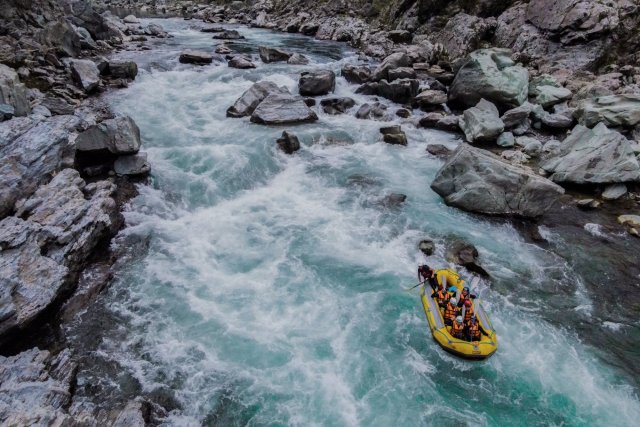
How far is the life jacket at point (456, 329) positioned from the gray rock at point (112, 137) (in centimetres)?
1136

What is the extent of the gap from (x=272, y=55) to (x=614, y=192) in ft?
71.3

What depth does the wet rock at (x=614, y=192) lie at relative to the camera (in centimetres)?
1453

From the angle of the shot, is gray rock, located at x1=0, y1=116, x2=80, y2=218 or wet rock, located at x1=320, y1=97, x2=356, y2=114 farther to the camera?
wet rock, located at x1=320, y1=97, x2=356, y2=114

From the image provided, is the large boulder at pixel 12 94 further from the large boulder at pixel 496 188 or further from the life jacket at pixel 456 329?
the large boulder at pixel 496 188

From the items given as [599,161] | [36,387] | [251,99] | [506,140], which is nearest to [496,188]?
[599,161]

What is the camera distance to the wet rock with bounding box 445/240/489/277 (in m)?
11.3

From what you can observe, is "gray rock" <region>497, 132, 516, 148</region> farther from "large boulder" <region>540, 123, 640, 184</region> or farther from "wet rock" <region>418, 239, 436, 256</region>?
"wet rock" <region>418, 239, 436, 256</region>

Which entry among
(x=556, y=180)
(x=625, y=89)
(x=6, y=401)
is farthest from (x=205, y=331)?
(x=625, y=89)

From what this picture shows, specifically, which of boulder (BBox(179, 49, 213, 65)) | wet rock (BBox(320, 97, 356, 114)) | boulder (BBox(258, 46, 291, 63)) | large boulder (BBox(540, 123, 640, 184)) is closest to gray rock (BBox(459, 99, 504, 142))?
large boulder (BBox(540, 123, 640, 184))

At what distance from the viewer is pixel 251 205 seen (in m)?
13.9

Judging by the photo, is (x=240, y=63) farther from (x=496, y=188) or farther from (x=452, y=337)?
(x=452, y=337)

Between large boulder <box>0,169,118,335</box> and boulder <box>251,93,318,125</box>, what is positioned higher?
large boulder <box>0,169,118,335</box>

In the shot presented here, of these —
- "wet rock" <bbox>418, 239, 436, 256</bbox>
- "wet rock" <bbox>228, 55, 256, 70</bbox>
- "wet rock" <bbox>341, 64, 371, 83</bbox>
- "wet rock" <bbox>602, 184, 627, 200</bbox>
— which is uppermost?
"wet rock" <bbox>602, 184, 627, 200</bbox>

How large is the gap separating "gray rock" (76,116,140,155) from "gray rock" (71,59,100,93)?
753cm
